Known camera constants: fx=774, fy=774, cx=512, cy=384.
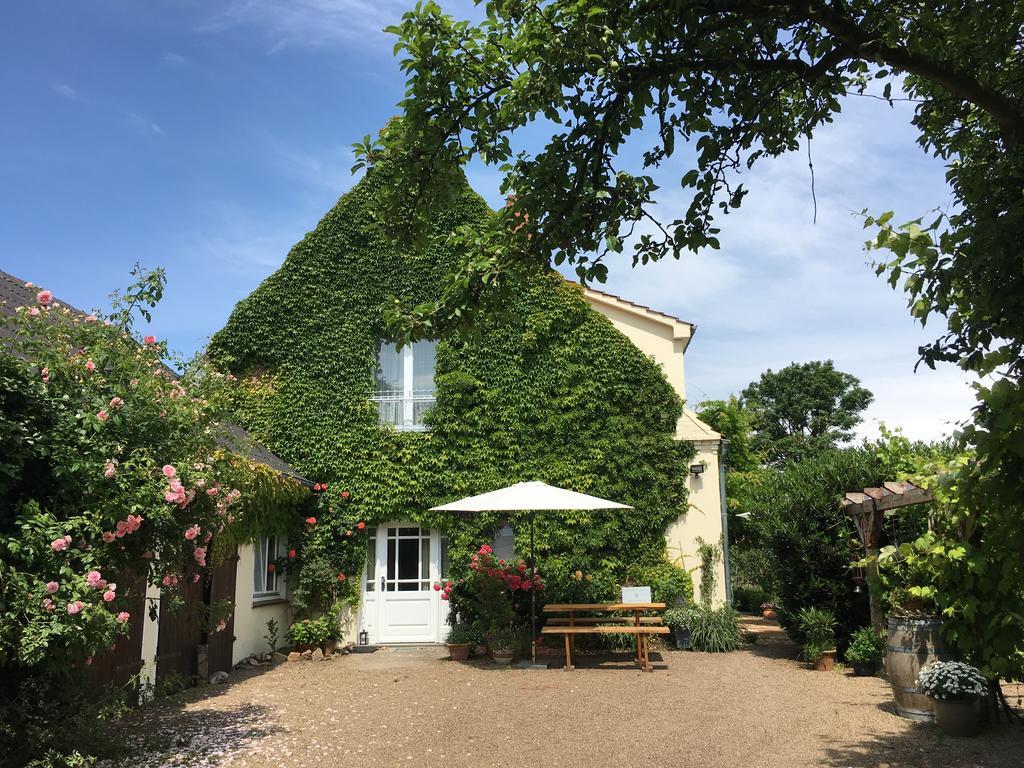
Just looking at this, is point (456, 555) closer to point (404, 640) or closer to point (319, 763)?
point (404, 640)

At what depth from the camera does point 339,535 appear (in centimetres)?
1293

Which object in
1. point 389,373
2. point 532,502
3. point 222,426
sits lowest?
point 532,502

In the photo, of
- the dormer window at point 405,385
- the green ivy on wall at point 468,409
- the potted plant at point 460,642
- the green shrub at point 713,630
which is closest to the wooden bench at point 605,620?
the green shrub at point 713,630

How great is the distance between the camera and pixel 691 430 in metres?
13.1

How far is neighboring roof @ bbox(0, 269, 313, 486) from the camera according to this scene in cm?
717

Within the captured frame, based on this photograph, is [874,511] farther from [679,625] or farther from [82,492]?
[82,492]

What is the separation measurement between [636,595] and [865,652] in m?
2.95

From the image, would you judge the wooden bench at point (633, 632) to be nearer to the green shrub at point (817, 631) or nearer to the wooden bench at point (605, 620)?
the wooden bench at point (605, 620)

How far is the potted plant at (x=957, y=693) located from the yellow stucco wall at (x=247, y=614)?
8.58 metres

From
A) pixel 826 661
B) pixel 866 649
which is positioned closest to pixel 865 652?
pixel 866 649

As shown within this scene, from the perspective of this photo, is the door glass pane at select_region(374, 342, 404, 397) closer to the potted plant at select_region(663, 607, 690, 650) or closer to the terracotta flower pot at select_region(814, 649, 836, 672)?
the potted plant at select_region(663, 607, 690, 650)

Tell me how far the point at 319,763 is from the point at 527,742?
5.53 ft

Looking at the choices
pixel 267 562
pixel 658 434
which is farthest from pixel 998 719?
pixel 267 562

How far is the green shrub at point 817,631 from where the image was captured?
994cm
